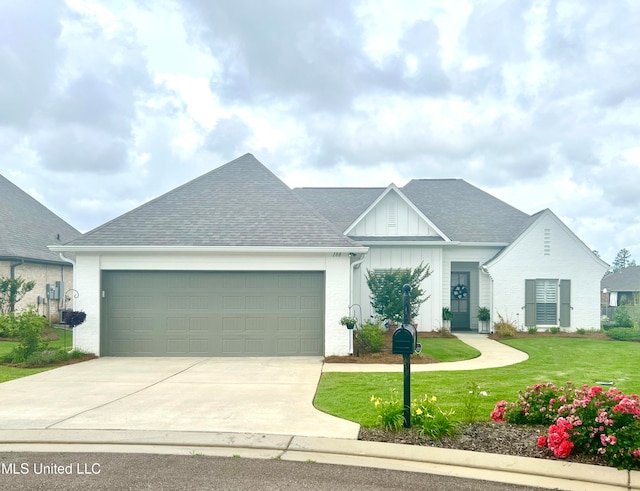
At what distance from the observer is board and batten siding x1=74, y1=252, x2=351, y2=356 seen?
14.2 metres

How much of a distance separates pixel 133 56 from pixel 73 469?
1562cm

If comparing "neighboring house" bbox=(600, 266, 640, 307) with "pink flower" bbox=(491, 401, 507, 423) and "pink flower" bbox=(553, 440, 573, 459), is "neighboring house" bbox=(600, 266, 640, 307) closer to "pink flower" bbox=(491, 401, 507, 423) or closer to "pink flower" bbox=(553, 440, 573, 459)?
"pink flower" bbox=(491, 401, 507, 423)

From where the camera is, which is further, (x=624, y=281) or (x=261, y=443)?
(x=624, y=281)

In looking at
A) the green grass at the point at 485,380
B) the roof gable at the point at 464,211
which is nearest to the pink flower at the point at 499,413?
the green grass at the point at 485,380

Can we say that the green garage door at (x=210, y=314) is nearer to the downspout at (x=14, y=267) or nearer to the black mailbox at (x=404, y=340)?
the black mailbox at (x=404, y=340)

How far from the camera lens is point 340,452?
6.04 meters

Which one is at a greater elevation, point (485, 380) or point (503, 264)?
point (503, 264)

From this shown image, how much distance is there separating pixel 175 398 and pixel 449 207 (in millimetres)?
17744

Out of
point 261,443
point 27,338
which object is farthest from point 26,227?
point 261,443

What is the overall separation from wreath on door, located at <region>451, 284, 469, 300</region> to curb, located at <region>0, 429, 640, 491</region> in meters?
16.6

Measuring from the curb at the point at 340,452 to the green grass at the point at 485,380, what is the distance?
112cm

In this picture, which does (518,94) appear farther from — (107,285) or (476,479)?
(476,479)

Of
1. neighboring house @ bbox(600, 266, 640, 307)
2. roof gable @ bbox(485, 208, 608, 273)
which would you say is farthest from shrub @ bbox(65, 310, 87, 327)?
neighboring house @ bbox(600, 266, 640, 307)

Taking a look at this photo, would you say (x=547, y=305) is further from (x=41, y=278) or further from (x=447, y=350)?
(x=41, y=278)
